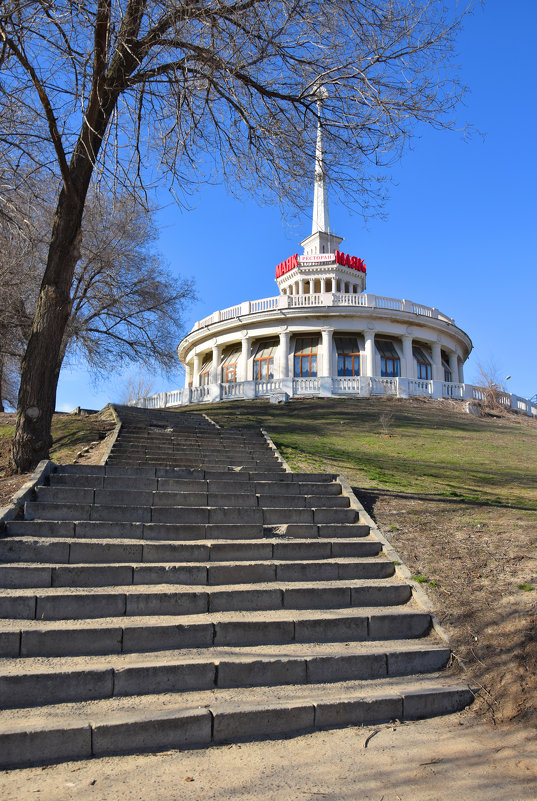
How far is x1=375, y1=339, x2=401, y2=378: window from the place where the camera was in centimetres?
3425

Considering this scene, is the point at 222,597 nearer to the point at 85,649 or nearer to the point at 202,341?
the point at 85,649

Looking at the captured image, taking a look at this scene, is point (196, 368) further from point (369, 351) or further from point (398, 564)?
point (398, 564)

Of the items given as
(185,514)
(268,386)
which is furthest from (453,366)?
(185,514)

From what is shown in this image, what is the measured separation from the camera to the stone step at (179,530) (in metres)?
6.34

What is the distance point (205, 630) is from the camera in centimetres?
512

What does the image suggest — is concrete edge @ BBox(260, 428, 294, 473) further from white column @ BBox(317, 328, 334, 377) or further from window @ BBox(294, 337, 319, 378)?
window @ BBox(294, 337, 319, 378)

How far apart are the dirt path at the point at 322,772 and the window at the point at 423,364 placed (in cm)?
3195

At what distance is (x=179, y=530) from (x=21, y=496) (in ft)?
6.62

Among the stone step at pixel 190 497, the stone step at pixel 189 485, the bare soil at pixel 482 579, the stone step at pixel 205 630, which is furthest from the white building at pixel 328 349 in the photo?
the stone step at pixel 205 630

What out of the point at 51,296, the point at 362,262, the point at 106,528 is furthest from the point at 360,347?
the point at 106,528

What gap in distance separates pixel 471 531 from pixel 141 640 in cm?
471

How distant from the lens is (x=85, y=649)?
4.80m

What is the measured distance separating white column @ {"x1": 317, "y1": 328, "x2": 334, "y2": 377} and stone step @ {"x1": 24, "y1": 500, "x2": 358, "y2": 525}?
81.3 ft

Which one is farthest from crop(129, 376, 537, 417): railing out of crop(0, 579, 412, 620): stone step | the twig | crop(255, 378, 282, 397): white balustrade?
the twig
